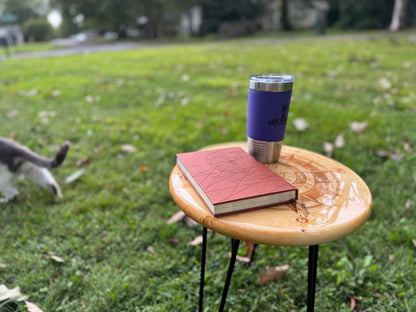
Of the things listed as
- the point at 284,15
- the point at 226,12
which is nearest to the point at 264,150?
the point at 226,12

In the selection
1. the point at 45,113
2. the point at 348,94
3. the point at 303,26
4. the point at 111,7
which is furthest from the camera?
the point at 303,26

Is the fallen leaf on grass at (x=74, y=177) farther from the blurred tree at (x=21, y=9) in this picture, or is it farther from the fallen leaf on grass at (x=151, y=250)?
the blurred tree at (x=21, y=9)

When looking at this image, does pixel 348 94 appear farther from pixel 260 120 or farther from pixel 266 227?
pixel 266 227

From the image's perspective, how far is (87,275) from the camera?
1461 millimetres

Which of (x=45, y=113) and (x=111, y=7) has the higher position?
(x=111, y=7)

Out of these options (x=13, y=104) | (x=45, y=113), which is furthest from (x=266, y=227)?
(x=13, y=104)

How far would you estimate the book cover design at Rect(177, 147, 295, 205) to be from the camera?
813 mm

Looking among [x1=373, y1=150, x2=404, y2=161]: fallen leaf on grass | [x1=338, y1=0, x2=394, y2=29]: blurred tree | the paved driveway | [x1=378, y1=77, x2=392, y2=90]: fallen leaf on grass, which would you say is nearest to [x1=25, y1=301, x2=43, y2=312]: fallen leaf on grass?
[x1=373, y1=150, x2=404, y2=161]: fallen leaf on grass

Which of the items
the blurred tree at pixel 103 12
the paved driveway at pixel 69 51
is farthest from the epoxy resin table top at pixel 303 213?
the blurred tree at pixel 103 12

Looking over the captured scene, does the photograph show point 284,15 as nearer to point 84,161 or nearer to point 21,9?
point 84,161

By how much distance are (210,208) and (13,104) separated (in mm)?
3758

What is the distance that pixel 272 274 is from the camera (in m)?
1.47

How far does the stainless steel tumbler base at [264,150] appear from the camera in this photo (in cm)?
104

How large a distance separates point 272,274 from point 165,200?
0.87 m
